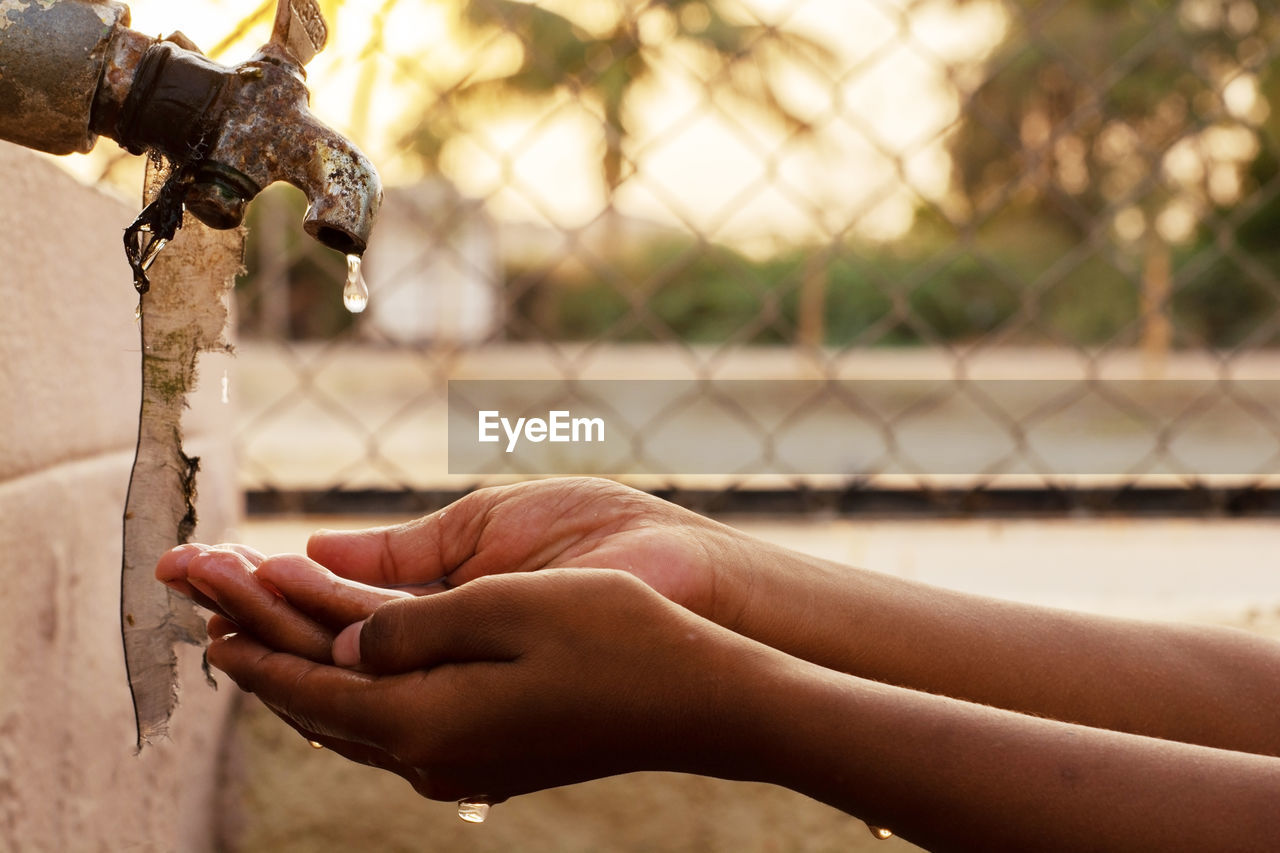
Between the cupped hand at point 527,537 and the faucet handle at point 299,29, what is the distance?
11.5 inches

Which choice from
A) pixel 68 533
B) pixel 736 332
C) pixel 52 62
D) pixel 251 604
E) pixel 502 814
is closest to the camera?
pixel 52 62

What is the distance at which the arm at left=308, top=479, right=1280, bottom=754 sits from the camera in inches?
26.1

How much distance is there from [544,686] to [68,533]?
13.9 inches

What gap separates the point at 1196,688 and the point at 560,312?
35.1 ft

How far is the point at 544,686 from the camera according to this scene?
0.43 metres

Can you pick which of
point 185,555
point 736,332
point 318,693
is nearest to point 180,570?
point 185,555

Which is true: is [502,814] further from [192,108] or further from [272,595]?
[192,108]

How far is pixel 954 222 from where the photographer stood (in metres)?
1.23

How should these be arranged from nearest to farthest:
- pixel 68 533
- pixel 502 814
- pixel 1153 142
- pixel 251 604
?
pixel 251 604 → pixel 68 533 → pixel 502 814 → pixel 1153 142

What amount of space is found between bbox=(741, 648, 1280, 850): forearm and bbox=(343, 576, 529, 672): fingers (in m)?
0.10

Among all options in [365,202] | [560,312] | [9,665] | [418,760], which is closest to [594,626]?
[418,760]

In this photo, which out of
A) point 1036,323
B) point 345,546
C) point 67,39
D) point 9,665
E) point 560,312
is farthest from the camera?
point 560,312

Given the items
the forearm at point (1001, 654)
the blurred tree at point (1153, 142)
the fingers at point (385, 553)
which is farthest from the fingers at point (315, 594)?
the blurred tree at point (1153, 142)

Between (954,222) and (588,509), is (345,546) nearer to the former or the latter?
(588,509)
